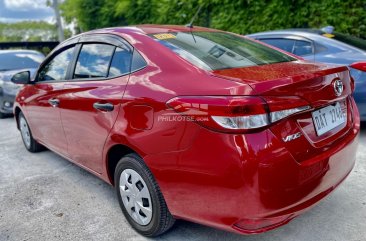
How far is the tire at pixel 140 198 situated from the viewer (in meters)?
2.30

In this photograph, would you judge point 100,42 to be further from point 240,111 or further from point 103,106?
point 240,111

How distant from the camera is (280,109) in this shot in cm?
184

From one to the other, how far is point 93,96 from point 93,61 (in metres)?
0.40

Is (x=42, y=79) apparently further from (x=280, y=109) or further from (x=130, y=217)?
(x=280, y=109)

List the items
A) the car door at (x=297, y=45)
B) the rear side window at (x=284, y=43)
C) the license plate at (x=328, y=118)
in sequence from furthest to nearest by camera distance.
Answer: the rear side window at (x=284, y=43), the car door at (x=297, y=45), the license plate at (x=328, y=118)

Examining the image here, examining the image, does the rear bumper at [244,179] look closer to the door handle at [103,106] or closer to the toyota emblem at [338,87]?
the toyota emblem at [338,87]

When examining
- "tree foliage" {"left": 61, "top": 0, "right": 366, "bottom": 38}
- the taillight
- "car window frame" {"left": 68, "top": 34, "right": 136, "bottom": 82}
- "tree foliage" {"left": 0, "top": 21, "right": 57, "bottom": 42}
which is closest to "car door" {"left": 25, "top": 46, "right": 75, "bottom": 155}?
"car window frame" {"left": 68, "top": 34, "right": 136, "bottom": 82}

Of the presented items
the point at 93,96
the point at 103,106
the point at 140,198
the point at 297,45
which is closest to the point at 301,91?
the point at 140,198

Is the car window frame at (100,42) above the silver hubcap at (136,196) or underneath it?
above

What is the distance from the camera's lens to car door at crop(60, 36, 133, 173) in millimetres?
2557

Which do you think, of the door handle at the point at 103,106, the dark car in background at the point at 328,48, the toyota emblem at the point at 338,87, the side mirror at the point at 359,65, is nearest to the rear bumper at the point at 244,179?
the toyota emblem at the point at 338,87

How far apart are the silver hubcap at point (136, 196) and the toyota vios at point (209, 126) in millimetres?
12

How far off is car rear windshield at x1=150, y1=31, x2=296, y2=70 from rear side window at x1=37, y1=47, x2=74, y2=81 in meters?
1.16

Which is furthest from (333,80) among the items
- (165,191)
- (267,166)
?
(165,191)
